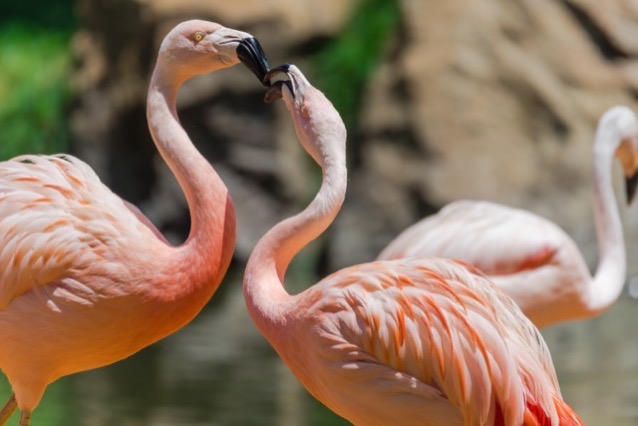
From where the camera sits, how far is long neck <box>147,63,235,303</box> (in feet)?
12.8

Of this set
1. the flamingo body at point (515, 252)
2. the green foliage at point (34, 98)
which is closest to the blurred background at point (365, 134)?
the green foliage at point (34, 98)

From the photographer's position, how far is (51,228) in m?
3.86

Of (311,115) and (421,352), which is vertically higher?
(311,115)

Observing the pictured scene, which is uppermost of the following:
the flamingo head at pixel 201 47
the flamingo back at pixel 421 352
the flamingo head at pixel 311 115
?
the flamingo head at pixel 201 47

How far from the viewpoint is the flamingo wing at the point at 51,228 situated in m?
3.82

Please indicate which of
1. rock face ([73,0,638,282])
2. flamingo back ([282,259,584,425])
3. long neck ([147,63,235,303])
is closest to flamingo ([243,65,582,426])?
flamingo back ([282,259,584,425])

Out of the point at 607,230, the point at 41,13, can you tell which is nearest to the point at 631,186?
the point at 607,230

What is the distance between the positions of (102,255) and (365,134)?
6123 millimetres

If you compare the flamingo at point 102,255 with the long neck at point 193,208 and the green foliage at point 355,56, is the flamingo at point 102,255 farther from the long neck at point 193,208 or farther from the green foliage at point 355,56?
the green foliage at point 355,56

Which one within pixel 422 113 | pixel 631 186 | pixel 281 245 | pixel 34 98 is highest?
pixel 281 245

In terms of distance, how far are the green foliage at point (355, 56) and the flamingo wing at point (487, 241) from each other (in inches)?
197

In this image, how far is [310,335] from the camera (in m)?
3.50

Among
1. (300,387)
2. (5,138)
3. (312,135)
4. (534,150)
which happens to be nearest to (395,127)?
(534,150)

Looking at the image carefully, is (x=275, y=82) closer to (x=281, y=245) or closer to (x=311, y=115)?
(x=311, y=115)
